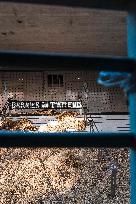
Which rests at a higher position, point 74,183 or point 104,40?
point 104,40

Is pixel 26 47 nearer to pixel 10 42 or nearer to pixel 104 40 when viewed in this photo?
pixel 10 42

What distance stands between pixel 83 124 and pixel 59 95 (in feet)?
7.90

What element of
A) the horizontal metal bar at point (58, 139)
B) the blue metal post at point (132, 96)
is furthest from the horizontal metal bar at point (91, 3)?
the horizontal metal bar at point (58, 139)

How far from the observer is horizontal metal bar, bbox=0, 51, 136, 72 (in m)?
0.62

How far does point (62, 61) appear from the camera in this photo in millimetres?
640

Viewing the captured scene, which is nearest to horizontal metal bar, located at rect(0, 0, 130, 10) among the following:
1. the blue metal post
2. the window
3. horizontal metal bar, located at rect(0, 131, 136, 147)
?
the blue metal post

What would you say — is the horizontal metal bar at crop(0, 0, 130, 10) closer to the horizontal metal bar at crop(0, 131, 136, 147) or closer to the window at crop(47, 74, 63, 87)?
the horizontal metal bar at crop(0, 131, 136, 147)

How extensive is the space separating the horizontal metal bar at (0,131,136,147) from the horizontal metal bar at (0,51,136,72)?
13 centimetres

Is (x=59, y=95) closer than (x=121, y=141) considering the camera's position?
No

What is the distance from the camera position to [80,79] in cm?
754

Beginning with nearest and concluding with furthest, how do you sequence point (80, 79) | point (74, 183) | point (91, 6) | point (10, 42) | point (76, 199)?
point (91, 6)
point (76, 199)
point (74, 183)
point (10, 42)
point (80, 79)

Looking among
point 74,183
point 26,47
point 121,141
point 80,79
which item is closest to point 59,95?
point 80,79

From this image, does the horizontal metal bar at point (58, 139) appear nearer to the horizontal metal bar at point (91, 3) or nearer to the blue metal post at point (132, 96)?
the blue metal post at point (132, 96)

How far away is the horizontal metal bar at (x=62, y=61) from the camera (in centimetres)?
62
